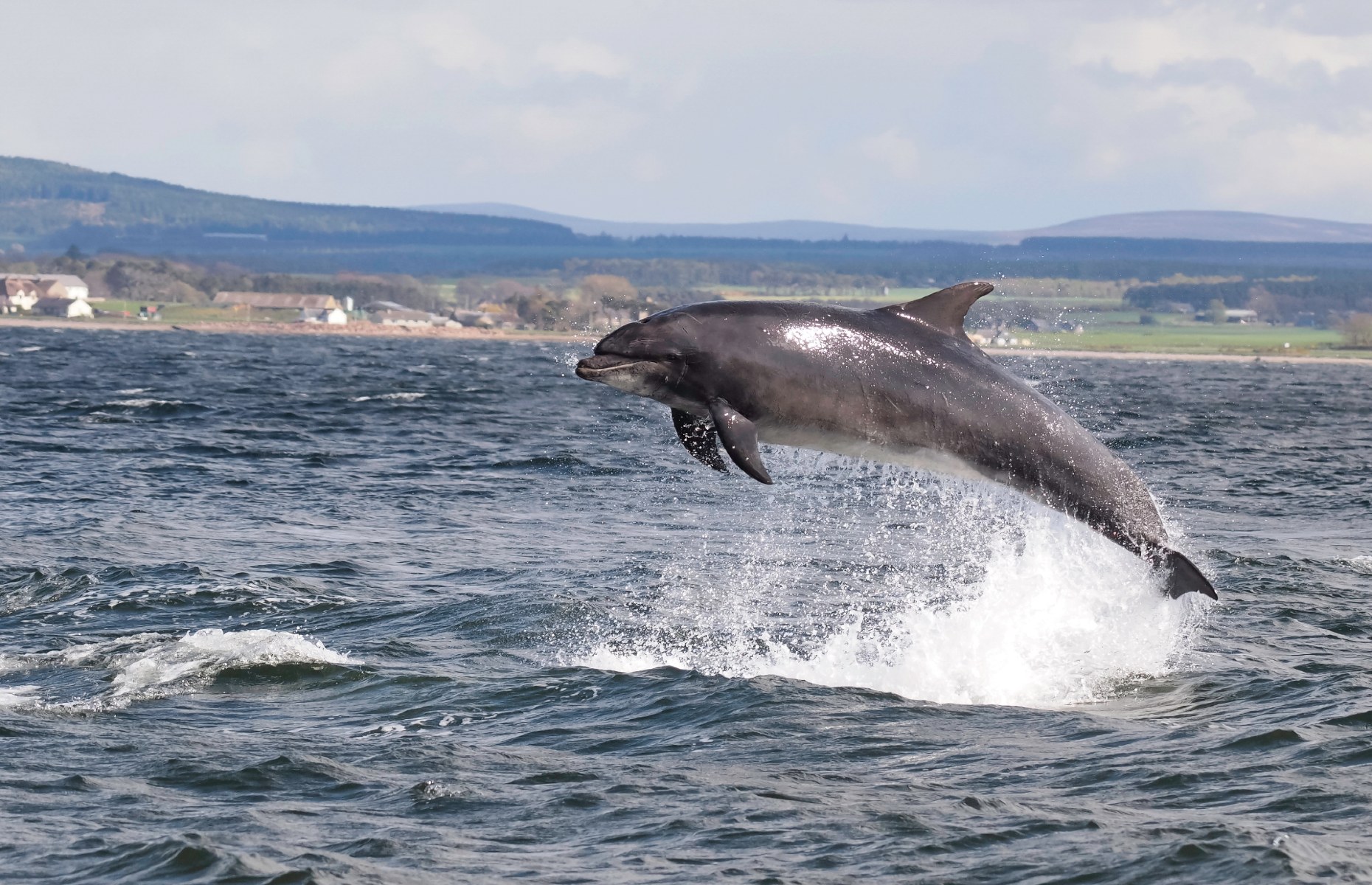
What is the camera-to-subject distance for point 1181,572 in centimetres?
1235

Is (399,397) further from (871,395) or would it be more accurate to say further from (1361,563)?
(871,395)

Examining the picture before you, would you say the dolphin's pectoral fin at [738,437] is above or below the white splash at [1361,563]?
above

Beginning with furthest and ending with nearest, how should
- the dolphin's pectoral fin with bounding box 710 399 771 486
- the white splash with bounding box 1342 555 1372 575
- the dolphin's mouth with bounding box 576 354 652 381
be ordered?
the white splash with bounding box 1342 555 1372 575 < the dolphin's mouth with bounding box 576 354 652 381 < the dolphin's pectoral fin with bounding box 710 399 771 486

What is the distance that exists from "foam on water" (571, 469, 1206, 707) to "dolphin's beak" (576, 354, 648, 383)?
3984 millimetres

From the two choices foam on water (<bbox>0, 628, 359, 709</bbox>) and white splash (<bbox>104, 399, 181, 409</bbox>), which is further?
white splash (<bbox>104, 399, 181, 409</bbox>)

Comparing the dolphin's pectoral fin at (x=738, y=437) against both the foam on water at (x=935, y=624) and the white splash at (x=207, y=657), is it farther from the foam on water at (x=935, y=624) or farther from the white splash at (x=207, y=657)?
the white splash at (x=207, y=657)

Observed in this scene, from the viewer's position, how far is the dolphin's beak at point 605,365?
415 inches

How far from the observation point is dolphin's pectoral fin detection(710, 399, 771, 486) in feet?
33.8

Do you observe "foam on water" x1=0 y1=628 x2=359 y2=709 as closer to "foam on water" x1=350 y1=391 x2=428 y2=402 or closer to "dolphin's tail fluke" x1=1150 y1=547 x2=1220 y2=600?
"dolphin's tail fluke" x1=1150 y1=547 x2=1220 y2=600

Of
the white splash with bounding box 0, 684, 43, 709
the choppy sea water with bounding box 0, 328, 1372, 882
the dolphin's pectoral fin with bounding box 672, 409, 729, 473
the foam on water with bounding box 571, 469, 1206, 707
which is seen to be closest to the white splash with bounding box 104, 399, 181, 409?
the choppy sea water with bounding box 0, 328, 1372, 882

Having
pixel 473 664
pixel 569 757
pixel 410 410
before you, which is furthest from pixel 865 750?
pixel 410 410

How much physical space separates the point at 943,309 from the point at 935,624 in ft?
17.5

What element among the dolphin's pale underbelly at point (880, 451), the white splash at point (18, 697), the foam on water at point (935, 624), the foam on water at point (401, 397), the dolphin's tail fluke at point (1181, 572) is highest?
the dolphin's pale underbelly at point (880, 451)

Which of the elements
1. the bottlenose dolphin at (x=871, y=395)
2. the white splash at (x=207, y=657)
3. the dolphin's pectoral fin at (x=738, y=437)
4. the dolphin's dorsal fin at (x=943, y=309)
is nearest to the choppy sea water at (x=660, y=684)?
the white splash at (x=207, y=657)
